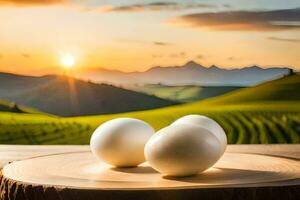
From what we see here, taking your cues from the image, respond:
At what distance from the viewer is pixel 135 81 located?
3.71 meters

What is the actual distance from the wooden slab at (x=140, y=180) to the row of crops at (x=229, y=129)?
2188 millimetres

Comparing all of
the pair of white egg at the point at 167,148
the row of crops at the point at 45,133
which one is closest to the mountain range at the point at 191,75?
the row of crops at the point at 45,133

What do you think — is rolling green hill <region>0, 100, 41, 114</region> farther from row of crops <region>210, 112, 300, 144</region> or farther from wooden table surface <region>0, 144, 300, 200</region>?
wooden table surface <region>0, 144, 300, 200</region>

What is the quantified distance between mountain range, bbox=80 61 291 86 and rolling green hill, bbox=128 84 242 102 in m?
0.02

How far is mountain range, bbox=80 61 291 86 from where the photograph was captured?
3623 mm

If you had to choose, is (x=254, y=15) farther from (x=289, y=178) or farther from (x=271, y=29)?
(x=289, y=178)

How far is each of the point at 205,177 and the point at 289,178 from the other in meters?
0.15

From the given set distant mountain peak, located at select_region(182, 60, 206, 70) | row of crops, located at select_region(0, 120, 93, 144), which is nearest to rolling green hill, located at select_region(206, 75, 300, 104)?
distant mountain peak, located at select_region(182, 60, 206, 70)

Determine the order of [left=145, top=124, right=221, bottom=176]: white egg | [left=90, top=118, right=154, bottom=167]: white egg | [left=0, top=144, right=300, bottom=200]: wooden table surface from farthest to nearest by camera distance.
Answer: [left=90, top=118, right=154, bottom=167]: white egg, [left=145, top=124, right=221, bottom=176]: white egg, [left=0, top=144, right=300, bottom=200]: wooden table surface

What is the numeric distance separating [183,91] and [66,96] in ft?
2.01

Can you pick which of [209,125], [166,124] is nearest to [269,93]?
A: [166,124]

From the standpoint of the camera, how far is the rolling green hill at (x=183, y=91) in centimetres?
366

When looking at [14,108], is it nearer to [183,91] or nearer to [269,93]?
[183,91]

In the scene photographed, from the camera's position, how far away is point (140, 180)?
1.21m
